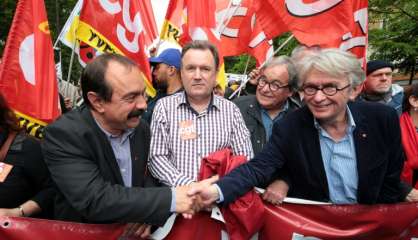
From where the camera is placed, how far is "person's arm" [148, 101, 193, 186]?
9.69ft

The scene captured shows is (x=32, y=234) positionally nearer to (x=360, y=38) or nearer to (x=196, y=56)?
(x=196, y=56)

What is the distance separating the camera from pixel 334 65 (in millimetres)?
2828

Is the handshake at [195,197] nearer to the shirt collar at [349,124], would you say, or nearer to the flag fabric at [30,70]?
the shirt collar at [349,124]

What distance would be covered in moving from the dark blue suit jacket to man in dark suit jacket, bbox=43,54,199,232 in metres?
0.61

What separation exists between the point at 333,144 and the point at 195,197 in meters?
0.98

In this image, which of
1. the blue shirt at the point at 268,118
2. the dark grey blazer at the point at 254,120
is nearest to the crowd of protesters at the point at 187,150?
the dark grey blazer at the point at 254,120

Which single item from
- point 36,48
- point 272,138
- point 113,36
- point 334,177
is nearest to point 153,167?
point 272,138

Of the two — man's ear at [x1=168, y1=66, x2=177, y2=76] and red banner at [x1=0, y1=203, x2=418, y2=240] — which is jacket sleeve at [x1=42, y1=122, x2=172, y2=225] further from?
man's ear at [x1=168, y1=66, x2=177, y2=76]

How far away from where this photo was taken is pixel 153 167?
10.0 ft

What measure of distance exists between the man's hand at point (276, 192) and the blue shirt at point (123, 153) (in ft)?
2.95

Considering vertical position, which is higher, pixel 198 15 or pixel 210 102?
pixel 198 15

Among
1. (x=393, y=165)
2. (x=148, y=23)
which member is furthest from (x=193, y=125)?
(x=148, y=23)

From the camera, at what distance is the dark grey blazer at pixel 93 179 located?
8.11 ft

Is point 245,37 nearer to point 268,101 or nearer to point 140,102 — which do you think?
point 268,101
